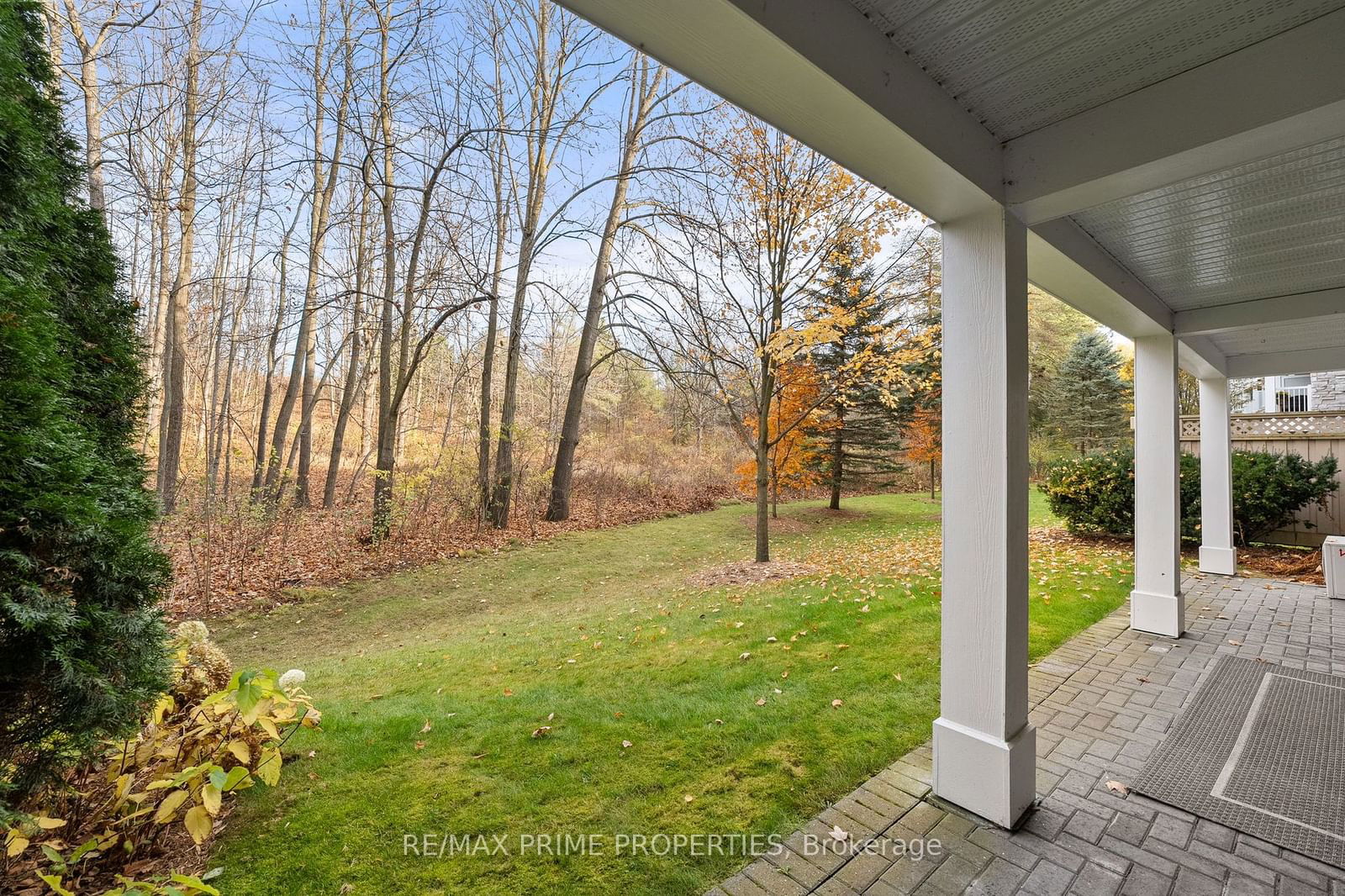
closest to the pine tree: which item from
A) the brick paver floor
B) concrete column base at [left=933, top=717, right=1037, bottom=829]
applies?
the brick paver floor

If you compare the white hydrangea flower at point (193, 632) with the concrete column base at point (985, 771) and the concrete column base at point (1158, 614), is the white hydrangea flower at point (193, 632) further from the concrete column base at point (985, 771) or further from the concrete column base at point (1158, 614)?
the concrete column base at point (1158, 614)

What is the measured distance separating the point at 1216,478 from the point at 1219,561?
0.95 meters

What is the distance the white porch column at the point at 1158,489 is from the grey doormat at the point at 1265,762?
0.78 metres

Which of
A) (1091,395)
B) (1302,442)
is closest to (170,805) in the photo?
(1302,442)

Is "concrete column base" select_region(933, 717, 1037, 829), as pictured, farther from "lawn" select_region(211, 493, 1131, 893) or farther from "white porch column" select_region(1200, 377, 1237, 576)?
"white porch column" select_region(1200, 377, 1237, 576)

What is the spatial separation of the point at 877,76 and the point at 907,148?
260mm

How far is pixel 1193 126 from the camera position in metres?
1.54

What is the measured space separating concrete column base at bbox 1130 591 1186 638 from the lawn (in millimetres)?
405

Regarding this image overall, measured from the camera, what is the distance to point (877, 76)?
55.6 inches

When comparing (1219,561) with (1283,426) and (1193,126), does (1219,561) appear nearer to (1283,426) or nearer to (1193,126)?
(1283,426)

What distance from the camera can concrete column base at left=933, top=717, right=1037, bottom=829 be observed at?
1.94m

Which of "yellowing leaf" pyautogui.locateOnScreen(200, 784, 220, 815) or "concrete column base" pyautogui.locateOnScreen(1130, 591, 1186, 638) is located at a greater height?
"yellowing leaf" pyautogui.locateOnScreen(200, 784, 220, 815)

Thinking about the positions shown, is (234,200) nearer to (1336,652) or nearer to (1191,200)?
(1191,200)

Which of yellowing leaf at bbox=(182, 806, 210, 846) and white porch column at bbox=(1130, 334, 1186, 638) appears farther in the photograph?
white porch column at bbox=(1130, 334, 1186, 638)
